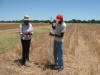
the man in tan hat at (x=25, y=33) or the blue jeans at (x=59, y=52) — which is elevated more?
the man in tan hat at (x=25, y=33)

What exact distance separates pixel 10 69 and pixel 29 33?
1615 millimetres

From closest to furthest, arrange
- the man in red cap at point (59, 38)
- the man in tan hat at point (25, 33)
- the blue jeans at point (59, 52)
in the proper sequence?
the man in red cap at point (59, 38) → the blue jeans at point (59, 52) → the man in tan hat at point (25, 33)

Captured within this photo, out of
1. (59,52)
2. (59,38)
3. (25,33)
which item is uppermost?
(25,33)

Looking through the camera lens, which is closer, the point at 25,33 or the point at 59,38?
the point at 59,38

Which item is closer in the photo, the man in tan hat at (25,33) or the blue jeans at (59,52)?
the blue jeans at (59,52)

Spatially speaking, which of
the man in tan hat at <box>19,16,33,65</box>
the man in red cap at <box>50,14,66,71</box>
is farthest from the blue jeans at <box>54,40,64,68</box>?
the man in tan hat at <box>19,16,33,65</box>

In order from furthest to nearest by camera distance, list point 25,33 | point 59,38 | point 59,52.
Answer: point 25,33 → point 59,52 → point 59,38

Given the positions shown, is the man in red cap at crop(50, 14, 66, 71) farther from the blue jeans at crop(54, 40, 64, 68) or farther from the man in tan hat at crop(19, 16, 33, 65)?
the man in tan hat at crop(19, 16, 33, 65)

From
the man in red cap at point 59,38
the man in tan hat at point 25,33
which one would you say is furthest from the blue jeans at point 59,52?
the man in tan hat at point 25,33

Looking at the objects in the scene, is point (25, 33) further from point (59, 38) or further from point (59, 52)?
point (59, 52)

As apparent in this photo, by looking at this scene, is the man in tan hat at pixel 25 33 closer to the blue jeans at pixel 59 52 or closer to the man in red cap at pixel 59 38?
the man in red cap at pixel 59 38

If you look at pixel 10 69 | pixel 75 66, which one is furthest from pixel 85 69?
pixel 10 69

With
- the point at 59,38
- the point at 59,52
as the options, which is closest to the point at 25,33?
the point at 59,38

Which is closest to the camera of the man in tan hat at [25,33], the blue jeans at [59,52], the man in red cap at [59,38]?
the man in red cap at [59,38]
